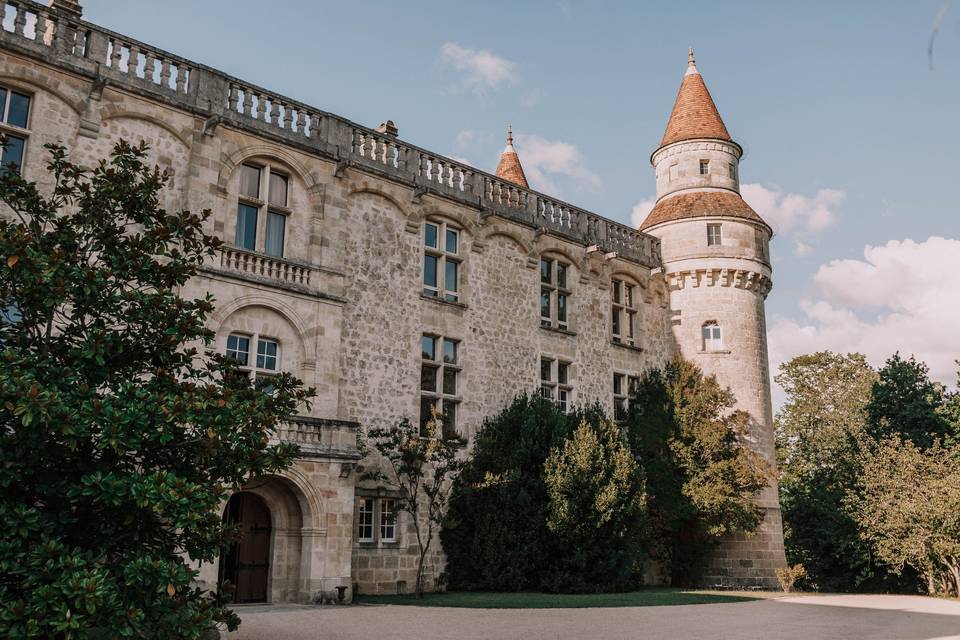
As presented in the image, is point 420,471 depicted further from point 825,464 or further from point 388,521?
point 825,464

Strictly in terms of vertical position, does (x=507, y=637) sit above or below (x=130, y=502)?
below

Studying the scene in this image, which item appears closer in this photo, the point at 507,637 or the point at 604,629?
the point at 507,637

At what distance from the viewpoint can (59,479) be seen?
766cm

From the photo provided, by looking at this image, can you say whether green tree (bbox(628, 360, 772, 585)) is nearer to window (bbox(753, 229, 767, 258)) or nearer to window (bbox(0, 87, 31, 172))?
window (bbox(753, 229, 767, 258))

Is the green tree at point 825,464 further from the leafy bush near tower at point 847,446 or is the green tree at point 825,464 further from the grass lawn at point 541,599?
the grass lawn at point 541,599

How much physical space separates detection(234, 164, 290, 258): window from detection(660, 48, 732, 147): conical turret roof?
15.2m

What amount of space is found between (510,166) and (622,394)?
11.4 m

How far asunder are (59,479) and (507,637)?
5.90 m

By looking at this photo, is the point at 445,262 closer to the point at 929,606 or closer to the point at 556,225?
the point at 556,225

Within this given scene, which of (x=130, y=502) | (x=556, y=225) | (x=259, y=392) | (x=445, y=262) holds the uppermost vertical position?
(x=556, y=225)

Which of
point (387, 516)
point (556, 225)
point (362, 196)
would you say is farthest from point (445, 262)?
point (387, 516)

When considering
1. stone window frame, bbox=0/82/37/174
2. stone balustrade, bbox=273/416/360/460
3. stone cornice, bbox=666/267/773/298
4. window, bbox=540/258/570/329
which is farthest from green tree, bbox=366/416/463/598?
stone cornice, bbox=666/267/773/298

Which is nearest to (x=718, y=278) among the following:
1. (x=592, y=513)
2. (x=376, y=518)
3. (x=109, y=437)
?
(x=592, y=513)

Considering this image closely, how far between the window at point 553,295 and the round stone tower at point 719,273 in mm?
4613
